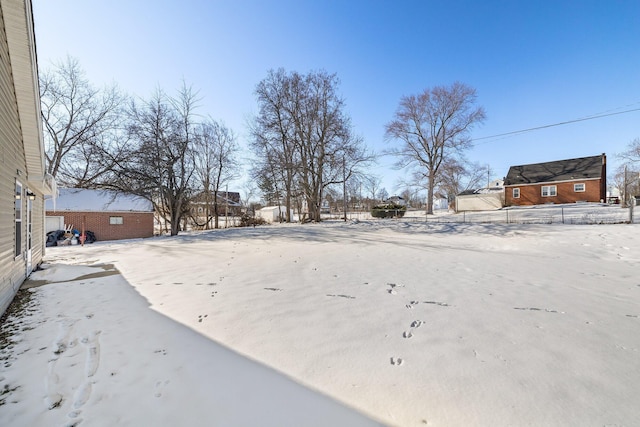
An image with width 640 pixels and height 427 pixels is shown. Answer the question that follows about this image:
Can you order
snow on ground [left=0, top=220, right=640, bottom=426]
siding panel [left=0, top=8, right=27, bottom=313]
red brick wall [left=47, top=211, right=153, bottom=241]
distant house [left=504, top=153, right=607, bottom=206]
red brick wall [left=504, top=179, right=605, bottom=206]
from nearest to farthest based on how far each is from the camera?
1. snow on ground [left=0, top=220, right=640, bottom=426]
2. siding panel [left=0, top=8, right=27, bottom=313]
3. red brick wall [left=47, top=211, right=153, bottom=241]
4. red brick wall [left=504, top=179, right=605, bottom=206]
5. distant house [left=504, top=153, right=607, bottom=206]

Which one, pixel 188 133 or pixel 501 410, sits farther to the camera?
pixel 188 133

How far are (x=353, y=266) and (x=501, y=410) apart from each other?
5.13 metres

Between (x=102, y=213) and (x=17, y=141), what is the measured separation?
1545cm

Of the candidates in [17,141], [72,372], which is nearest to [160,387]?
[72,372]

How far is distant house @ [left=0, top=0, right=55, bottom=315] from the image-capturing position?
4445mm

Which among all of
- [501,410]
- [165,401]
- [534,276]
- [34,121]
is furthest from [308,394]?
[34,121]

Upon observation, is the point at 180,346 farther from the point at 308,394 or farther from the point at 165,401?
the point at 308,394

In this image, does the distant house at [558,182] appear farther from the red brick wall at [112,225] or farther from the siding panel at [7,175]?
the siding panel at [7,175]

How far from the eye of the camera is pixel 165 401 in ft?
7.26

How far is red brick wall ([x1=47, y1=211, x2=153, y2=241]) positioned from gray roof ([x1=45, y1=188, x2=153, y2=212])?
0.95 ft

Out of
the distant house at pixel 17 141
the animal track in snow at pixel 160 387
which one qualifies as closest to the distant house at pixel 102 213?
the distant house at pixel 17 141

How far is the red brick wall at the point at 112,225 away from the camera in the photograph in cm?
1793

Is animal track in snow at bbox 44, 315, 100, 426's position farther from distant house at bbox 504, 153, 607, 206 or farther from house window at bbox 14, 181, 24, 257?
distant house at bbox 504, 153, 607, 206

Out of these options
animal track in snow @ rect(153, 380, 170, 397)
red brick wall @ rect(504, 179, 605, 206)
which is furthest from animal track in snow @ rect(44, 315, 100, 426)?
red brick wall @ rect(504, 179, 605, 206)
